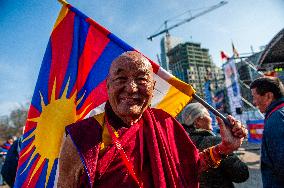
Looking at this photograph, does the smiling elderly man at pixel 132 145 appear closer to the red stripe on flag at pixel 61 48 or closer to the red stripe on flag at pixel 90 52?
the red stripe on flag at pixel 90 52

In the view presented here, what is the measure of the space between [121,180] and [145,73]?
0.69 metres

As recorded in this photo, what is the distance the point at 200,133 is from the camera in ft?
9.71

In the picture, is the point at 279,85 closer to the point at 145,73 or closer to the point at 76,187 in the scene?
the point at 145,73

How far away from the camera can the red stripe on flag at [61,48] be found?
2943 mm

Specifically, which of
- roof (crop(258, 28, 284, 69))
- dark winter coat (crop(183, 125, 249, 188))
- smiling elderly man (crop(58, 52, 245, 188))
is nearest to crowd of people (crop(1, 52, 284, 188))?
smiling elderly man (crop(58, 52, 245, 188))

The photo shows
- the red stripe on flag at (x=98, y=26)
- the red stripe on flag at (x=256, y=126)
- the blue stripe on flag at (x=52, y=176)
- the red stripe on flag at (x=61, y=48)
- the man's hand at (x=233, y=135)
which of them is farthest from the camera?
the red stripe on flag at (x=256, y=126)

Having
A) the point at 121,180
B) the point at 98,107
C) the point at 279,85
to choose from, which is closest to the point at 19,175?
the point at 98,107

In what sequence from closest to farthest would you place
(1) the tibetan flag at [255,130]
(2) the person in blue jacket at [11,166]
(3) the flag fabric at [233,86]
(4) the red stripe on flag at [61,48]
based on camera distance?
1. (4) the red stripe on flag at [61,48]
2. (2) the person in blue jacket at [11,166]
3. (1) the tibetan flag at [255,130]
4. (3) the flag fabric at [233,86]

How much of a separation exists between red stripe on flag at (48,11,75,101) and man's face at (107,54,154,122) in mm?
1208

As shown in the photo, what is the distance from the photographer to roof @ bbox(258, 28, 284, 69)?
10.6m

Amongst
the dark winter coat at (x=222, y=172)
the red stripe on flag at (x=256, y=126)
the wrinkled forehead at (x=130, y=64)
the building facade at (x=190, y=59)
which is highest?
the building facade at (x=190, y=59)

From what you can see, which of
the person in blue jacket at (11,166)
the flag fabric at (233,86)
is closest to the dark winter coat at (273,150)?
the person in blue jacket at (11,166)

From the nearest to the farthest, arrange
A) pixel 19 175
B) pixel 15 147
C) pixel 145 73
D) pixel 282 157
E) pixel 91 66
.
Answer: pixel 145 73 < pixel 282 157 < pixel 19 175 < pixel 91 66 < pixel 15 147

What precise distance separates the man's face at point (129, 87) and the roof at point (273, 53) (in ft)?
32.6
